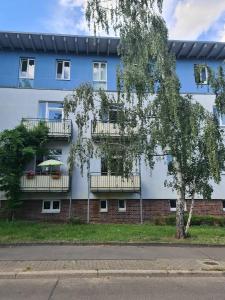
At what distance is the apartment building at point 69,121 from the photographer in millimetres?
20812

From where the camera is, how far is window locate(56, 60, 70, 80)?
25.6 metres

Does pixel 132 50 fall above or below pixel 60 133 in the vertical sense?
above

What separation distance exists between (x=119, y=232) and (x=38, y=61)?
1563 centimetres

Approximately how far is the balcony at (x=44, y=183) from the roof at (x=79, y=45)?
10.1m

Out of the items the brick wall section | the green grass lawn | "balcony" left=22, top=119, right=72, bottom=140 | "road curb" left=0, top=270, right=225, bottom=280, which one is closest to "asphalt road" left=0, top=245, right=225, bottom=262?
the green grass lawn

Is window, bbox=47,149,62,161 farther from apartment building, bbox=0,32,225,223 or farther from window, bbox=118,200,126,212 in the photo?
window, bbox=118,200,126,212

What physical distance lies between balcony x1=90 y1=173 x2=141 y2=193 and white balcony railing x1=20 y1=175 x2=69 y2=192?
5.37 ft

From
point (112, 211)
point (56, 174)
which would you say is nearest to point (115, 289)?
point (56, 174)

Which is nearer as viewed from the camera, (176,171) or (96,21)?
(176,171)

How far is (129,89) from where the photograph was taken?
13688 mm

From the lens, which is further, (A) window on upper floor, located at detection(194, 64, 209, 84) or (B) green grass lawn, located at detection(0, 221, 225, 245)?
(A) window on upper floor, located at detection(194, 64, 209, 84)

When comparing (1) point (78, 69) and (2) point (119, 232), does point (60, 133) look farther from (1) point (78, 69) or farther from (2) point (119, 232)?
(2) point (119, 232)

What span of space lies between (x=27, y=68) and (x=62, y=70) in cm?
251

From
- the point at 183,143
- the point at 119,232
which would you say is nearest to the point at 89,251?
the point at 119,232
